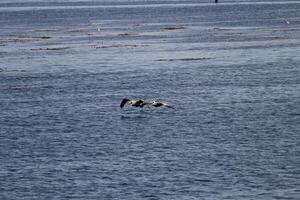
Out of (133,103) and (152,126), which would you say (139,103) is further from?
(152,126)

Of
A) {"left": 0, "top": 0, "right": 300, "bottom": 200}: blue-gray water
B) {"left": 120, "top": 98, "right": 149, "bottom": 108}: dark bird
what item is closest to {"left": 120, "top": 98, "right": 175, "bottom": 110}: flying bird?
{"left": 120, "top": 98, "right": 149, "bottom": 108}: dark bird

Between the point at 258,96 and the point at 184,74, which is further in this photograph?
the point at 184,74

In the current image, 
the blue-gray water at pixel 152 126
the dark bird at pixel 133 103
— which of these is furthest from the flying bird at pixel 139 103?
the blue-gray water at pixel 152 126

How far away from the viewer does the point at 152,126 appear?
4825 centimetres

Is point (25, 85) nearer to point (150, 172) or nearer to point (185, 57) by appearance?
point (185, 57)

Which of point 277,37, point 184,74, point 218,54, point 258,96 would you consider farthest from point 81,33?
point 258,96

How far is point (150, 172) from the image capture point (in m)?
36.6

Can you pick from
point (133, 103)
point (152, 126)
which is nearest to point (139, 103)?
point (133, 103)

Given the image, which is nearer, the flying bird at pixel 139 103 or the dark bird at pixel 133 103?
the flying bird at pixel 139 103

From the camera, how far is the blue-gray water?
34781mm

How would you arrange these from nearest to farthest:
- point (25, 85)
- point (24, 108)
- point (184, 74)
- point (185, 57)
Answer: point (24, 108), point (25, 85), point (184, 74), point (185, 57)

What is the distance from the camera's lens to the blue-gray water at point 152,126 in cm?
3478

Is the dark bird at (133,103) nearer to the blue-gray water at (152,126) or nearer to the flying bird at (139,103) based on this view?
the flying bird at (139,103)

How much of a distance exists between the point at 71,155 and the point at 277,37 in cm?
7788
